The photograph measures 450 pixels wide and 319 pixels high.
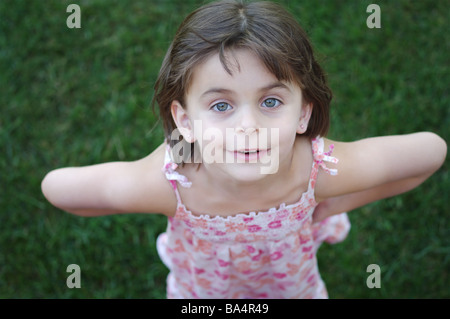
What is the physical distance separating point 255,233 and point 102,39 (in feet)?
5.66

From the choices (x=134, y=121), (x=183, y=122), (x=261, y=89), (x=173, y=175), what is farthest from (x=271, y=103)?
(x=134, y=121)

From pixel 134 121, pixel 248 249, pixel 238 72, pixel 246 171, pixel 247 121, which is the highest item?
pixel 134 121

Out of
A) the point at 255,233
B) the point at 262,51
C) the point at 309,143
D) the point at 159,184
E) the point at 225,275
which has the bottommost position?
the point at 225,275

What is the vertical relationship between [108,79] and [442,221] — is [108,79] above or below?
above

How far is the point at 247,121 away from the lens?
1271 millimetres

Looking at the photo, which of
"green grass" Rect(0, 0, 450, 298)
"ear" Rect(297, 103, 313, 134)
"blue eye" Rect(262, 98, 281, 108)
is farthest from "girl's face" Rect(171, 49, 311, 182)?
"green grass" Rect(0, 0, 450, 298)

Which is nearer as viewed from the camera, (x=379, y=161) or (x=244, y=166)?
(x=244, y=166)

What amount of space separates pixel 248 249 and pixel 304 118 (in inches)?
17.9

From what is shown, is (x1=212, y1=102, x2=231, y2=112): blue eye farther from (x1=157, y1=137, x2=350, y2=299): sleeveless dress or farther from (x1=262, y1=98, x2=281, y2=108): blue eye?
(x1=157, y1=137, x2=350, y2=299): sleeveless dress

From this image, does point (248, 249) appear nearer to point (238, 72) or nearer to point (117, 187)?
point (117, 187)
